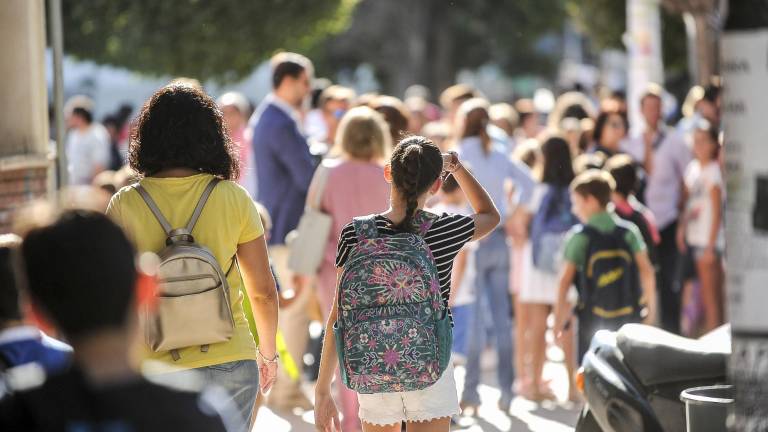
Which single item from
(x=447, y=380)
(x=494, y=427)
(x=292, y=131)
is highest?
(x=292, y=131)

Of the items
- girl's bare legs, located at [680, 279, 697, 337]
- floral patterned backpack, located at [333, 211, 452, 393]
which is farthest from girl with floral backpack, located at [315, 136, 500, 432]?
girl's bare legs, located at [680, 279, 697, 337]

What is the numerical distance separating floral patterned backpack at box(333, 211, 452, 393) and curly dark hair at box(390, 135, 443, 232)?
0.55 ft

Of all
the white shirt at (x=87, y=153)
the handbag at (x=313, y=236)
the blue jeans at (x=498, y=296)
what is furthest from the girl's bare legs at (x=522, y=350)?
the white shirt at (x=87, y=153)

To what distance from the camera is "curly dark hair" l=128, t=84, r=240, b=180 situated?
517 cm

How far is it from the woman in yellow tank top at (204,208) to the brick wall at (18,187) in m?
4.06

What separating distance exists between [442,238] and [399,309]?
1.29 ft

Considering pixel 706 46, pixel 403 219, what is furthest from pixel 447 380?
pixel 706 46

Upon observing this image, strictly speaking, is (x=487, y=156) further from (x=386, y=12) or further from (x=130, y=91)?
(x=386, y=12)

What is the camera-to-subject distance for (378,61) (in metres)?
45.3

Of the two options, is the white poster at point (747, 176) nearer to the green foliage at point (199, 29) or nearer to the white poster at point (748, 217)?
the white poster at point (748, 217)

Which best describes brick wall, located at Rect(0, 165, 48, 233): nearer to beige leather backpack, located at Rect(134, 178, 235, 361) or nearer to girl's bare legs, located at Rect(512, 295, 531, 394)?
girl's bare legs, located at Rect(512, 295, 531, 394)

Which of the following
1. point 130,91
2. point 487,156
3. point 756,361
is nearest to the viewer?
point 756,361

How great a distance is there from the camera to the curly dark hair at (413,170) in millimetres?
5594

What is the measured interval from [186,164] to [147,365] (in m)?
0.76
